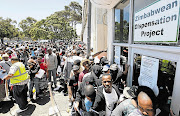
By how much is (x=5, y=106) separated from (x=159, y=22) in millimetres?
5656

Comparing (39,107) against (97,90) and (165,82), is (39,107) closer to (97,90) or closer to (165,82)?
(97,90)

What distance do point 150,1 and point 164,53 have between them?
0.99 meters

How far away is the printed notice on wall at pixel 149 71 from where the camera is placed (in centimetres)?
180

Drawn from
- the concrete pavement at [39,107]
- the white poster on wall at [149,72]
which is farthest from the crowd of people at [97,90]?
the concrete pavement at [39,107]

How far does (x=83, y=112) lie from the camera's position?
237 cm

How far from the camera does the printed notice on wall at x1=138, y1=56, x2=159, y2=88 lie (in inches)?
70.9

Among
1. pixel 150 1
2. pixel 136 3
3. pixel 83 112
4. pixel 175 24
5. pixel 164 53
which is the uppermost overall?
pixel 136 3

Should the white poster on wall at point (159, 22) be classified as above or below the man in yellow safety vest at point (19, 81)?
above

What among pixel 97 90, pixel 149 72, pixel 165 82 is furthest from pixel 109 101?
pixel 165 82

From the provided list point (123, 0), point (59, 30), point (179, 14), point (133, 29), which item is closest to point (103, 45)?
point (123, 0)

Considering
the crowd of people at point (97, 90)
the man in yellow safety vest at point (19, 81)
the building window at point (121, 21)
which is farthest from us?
the man in yellow safety vest at point (19, 81)

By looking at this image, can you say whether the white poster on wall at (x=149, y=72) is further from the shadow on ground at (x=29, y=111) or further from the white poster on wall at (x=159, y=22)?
the shadow on ground at (x=29, y=111)

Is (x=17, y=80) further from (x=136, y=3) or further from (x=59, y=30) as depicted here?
(x=59, y=30)

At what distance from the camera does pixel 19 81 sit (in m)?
3.73
